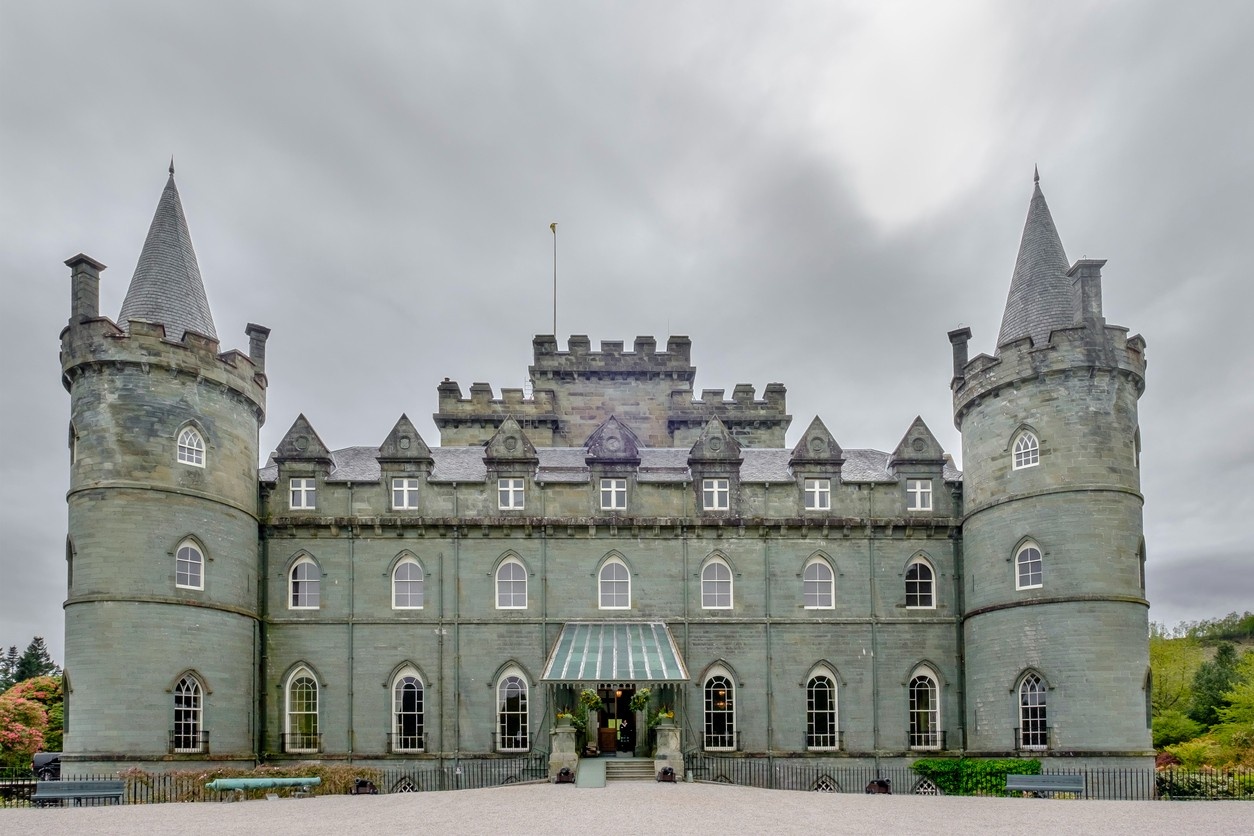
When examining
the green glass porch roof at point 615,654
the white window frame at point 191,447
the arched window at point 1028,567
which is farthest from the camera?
the arched window at point 1028,567

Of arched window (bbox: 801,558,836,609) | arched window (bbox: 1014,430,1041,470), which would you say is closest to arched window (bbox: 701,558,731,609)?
arched window (bbox: 801,558,836,609)

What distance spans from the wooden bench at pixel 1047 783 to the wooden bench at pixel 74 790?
23.0 m

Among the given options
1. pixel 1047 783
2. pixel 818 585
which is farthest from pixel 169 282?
pixel 1047 783

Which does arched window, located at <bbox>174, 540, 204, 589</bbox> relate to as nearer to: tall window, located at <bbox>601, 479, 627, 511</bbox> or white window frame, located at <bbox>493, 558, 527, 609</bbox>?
white window frame, located at <bbox>493, 558, 527, 609</bbox>

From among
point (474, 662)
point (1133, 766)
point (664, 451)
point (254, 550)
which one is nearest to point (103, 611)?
point (254, 550)

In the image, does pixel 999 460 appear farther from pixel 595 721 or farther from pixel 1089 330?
pixel 595 721

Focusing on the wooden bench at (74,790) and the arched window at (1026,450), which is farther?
the arched window at (1026,450)

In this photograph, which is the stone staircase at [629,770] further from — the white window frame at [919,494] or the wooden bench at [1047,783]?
the white window frame at [919,494]

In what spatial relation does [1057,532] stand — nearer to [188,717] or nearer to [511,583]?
[511,583]

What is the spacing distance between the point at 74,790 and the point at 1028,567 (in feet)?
91.1

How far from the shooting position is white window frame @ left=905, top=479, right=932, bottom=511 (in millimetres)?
38281

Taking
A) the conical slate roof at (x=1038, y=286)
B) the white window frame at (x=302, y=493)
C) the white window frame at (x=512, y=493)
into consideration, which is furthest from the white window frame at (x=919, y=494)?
the white window frame at (x=302, y=493)

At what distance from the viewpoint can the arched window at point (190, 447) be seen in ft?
110

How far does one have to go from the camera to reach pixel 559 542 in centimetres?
3753
